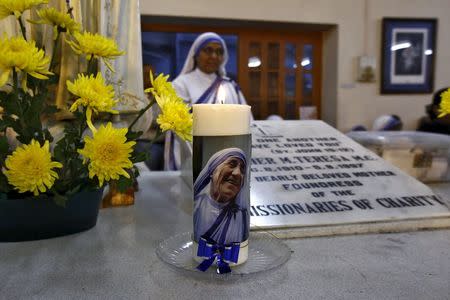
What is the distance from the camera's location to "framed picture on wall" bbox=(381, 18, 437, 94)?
337 cm

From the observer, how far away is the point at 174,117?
1.53ft

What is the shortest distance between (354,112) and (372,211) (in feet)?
9.71

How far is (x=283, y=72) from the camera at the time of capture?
3453mm

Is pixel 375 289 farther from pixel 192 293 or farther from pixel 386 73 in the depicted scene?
pixel 386 73

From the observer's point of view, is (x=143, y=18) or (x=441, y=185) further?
(x=143, y=18)

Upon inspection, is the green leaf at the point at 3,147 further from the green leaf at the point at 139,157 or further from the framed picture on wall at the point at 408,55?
the framed picture on wall at the point at 408,55

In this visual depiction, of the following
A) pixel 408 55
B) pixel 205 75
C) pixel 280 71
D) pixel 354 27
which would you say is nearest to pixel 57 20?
pixel 205 75

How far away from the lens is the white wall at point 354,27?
10.2 feet

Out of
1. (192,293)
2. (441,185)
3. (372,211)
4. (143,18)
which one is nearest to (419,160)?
(441,185)

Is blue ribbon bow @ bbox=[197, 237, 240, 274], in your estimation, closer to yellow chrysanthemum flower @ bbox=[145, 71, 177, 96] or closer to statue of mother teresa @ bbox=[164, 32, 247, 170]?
yellow chrysanthemum flower @ bbox=[145, 71, 177, 96]

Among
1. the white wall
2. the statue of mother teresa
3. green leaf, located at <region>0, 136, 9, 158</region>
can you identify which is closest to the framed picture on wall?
the white wall

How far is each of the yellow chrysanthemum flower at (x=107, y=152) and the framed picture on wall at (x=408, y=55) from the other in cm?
336

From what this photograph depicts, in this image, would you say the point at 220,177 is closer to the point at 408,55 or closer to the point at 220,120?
the point at 220,120

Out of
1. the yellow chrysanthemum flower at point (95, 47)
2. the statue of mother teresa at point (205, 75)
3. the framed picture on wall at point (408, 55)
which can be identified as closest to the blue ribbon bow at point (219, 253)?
the yellow chrysanthemum flower at point (95, 47)
